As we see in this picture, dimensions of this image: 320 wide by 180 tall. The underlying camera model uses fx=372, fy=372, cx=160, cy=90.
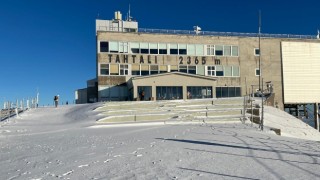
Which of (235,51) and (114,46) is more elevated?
(114,46)

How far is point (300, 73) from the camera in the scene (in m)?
51.2

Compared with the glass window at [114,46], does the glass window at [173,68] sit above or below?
below

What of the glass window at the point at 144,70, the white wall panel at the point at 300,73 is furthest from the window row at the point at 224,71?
the glass window at the point at 144,70

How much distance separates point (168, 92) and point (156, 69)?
18.8 feet

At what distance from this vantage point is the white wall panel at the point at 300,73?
167 feet

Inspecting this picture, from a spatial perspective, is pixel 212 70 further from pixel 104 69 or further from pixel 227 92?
pixel 104 69

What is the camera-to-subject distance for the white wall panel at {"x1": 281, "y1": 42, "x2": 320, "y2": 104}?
50906 millimetres

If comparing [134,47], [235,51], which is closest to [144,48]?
[134,47]

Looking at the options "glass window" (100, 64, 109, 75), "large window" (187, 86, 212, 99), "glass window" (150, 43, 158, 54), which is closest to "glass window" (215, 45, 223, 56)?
"large window" (187, 86, 212, 99)

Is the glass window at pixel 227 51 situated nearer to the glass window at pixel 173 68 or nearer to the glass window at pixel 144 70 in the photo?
the glass window at pixel 173 68

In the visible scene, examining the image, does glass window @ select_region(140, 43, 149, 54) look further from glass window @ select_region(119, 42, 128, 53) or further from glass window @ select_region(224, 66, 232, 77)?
glass window @ select_region(224, 66, 232, 77)

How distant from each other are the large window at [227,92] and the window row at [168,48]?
4636mm

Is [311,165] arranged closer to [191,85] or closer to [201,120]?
[201,120]

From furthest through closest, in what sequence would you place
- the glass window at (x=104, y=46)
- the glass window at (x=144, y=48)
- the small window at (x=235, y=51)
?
the small window at (x=235, y=51) < the glass window at (x=144, y=48) < the glass window at (x=104, y=46)
